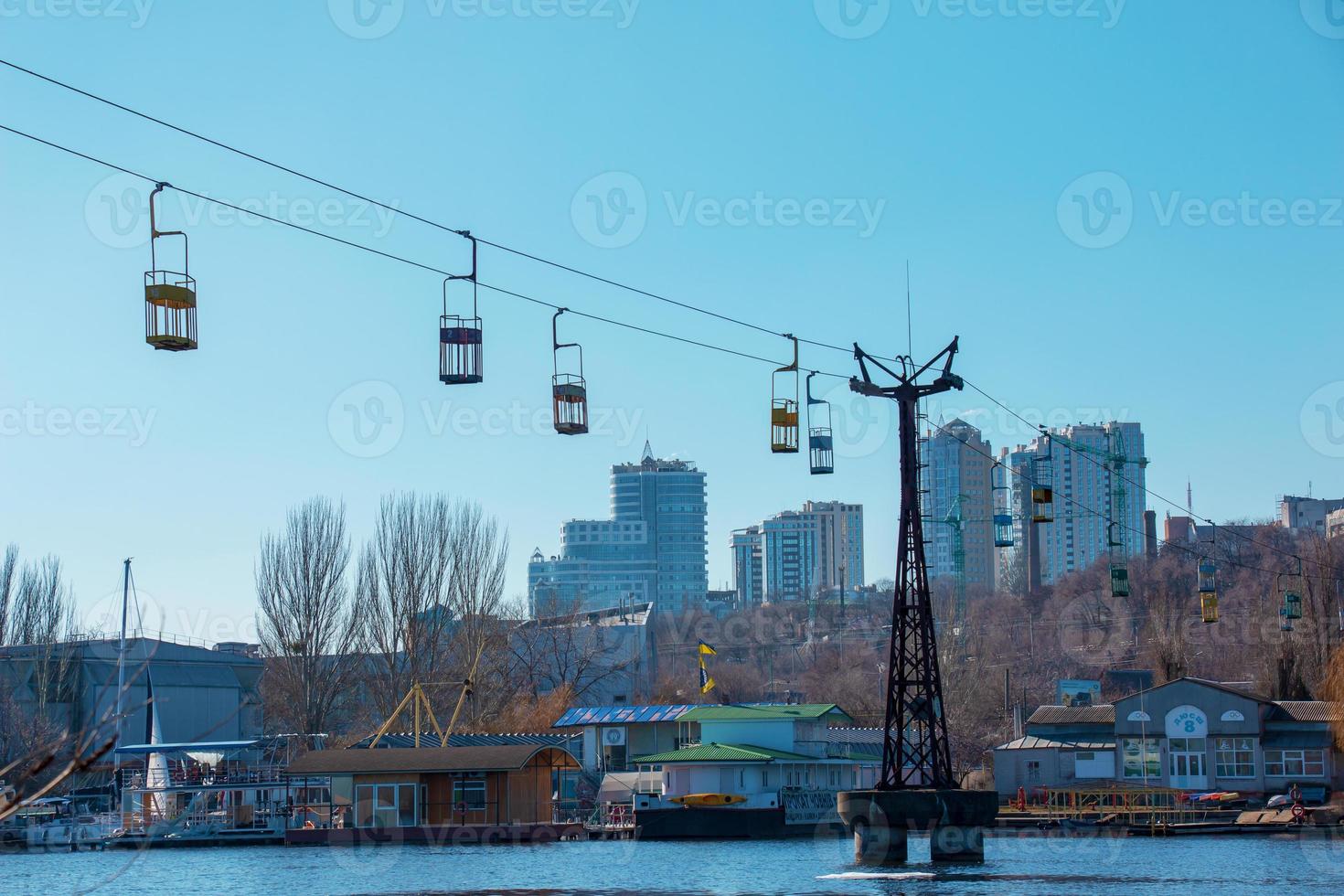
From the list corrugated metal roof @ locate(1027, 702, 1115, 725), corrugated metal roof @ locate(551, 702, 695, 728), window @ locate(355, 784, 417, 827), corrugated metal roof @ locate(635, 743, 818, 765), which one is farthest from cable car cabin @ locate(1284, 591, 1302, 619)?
window @ locate(355, 784, 417, 827)

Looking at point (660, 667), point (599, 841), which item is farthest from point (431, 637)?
point (660, 667)

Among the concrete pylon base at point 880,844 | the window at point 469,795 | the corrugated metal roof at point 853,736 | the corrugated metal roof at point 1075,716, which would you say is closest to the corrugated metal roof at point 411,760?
the window at point 469,795

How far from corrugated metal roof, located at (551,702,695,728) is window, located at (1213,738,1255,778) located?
90.4 feet

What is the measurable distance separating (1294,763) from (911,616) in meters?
44.7

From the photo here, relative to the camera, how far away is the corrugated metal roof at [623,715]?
8362 centimetres

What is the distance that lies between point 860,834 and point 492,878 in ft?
42.0

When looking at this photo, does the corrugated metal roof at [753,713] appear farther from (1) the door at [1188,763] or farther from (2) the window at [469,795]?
(1) the door at [1188,763]

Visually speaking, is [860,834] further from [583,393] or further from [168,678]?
[168,678]

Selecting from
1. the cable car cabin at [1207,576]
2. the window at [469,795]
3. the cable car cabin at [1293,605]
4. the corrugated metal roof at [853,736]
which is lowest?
the window at [469,795]

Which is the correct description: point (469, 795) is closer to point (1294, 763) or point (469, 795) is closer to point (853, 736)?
point (853, 736)

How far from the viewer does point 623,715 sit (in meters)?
84.6

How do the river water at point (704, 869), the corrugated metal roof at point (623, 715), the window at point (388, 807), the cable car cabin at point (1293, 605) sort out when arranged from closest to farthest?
1. the river water at point (704, 869)
2. the cable car cabin at point (1293, 605)
3. the window at point (388, 807)
4. the corrugated metal roof at point (623, 715)

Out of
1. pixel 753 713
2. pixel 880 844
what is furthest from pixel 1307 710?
pixel 880 844

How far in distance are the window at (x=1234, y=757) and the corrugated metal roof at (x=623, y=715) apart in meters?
27.6
